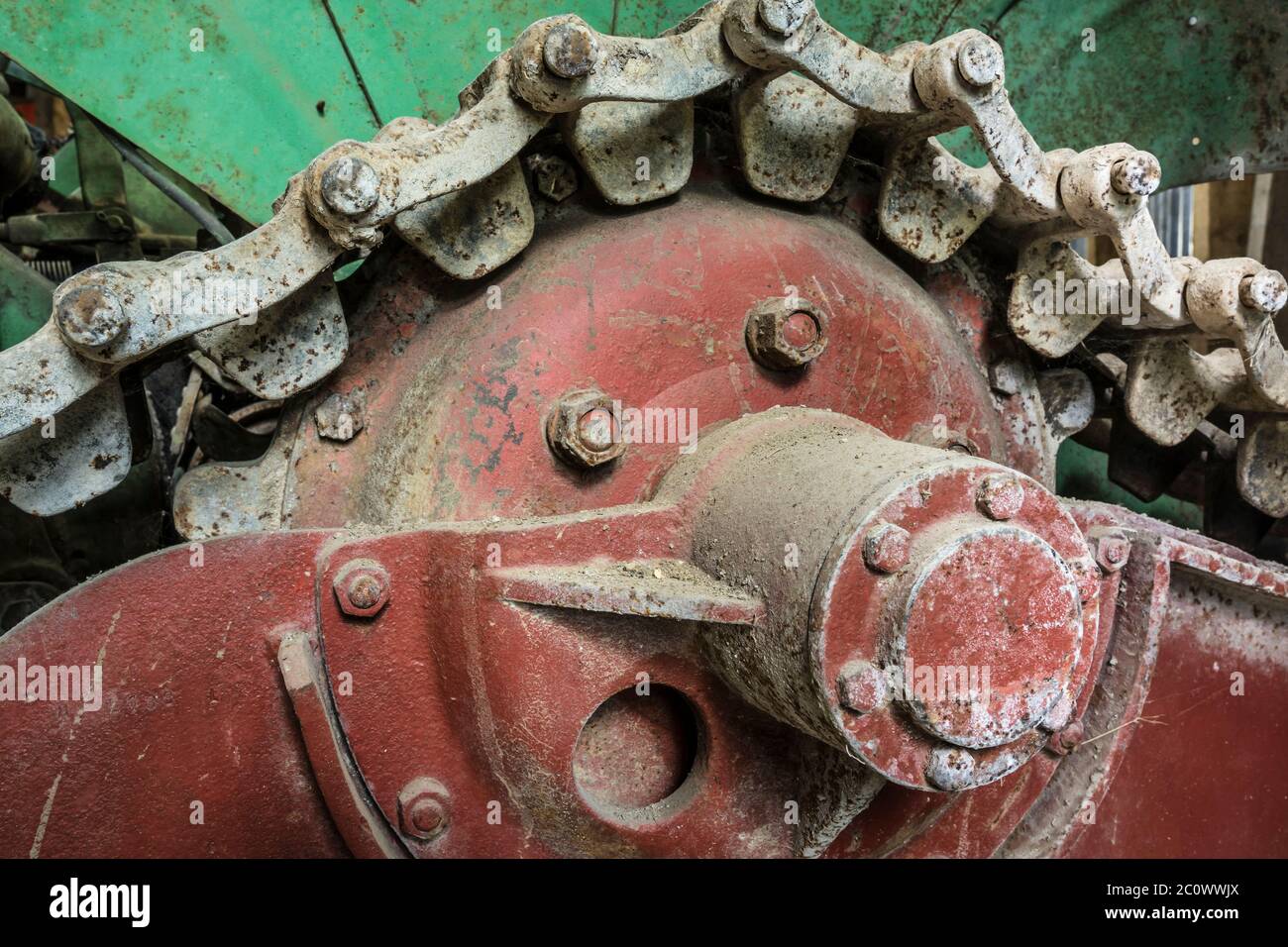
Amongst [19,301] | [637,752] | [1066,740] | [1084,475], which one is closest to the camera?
[637,752]

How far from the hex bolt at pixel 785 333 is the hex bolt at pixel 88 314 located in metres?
0.56

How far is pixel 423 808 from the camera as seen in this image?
1.03m

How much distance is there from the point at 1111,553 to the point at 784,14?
59cm

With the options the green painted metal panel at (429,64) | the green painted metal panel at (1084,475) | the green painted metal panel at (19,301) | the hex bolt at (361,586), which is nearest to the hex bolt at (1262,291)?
the green painted metal panel at (429,64)

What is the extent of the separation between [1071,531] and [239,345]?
2.36 feet

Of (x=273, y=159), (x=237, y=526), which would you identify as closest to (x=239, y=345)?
(x=237, y=526)

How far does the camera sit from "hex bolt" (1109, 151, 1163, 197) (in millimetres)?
1137

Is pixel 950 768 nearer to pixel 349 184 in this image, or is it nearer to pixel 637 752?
pixel 637 752

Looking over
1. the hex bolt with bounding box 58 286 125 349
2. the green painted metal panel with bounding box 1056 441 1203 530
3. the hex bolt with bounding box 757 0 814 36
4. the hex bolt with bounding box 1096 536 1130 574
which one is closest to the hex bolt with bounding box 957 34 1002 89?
the hex bolt with bounding box 757 0 814 36

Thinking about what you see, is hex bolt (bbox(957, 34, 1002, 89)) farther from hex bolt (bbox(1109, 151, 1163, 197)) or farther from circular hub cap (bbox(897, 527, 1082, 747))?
circular hub cap (bbox(897, 527, 1082, 747))

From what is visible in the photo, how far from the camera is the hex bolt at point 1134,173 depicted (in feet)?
3.73

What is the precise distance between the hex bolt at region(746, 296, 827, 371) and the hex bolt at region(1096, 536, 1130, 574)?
1.08ft

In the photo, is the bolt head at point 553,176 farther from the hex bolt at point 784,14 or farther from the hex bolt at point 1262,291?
the hex bolt at point 1262,291

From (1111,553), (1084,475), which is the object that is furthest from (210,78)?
(1084,475)
